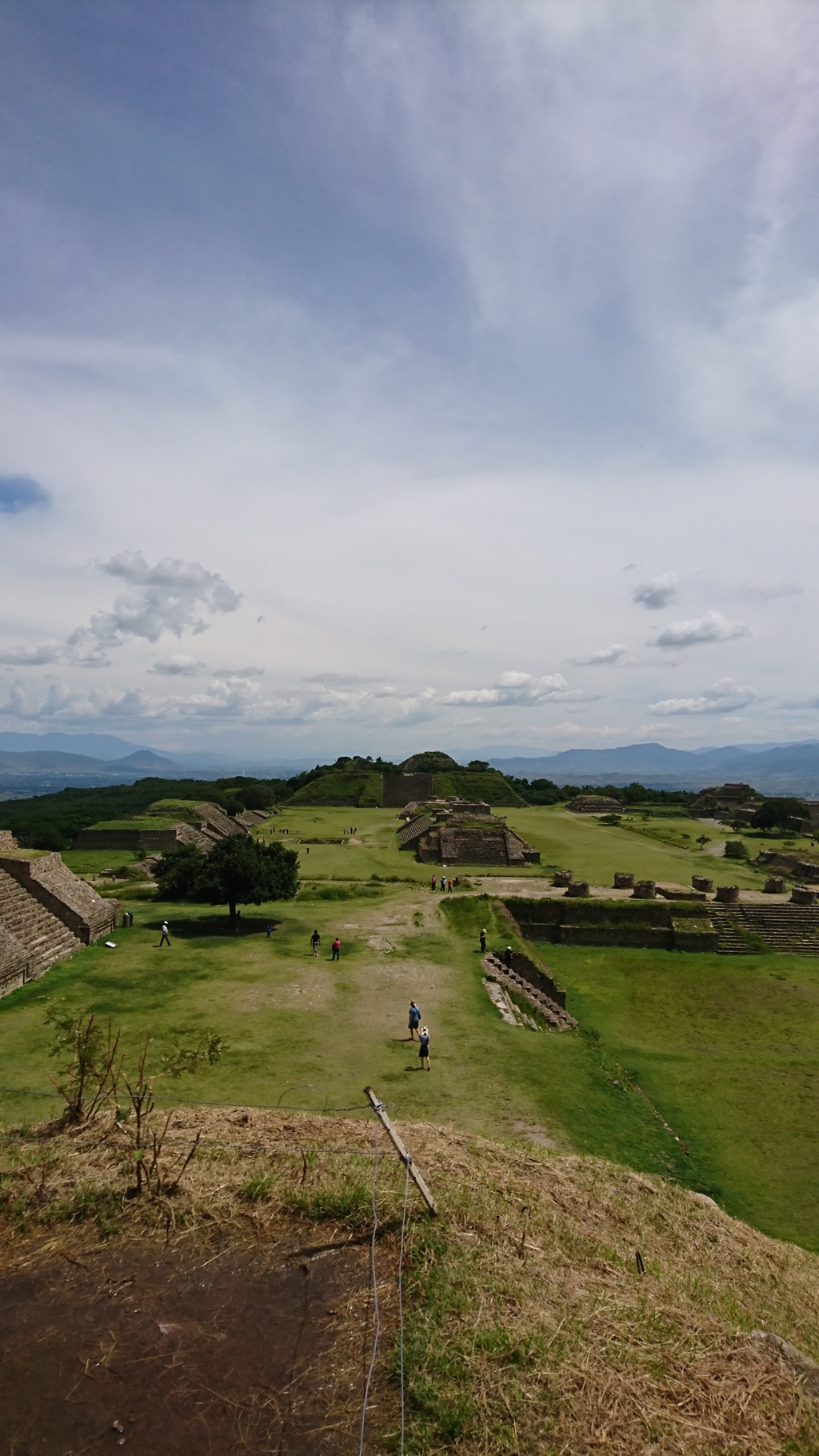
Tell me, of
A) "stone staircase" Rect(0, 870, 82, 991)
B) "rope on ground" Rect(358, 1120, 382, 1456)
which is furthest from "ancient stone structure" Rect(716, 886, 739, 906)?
"rope on ground" Rect(358, 1120, 382, 1456)

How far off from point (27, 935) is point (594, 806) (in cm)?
7967

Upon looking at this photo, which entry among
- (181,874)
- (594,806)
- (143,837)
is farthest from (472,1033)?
(594,806)

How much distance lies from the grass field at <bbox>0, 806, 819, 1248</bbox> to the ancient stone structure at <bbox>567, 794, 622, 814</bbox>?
61.2m

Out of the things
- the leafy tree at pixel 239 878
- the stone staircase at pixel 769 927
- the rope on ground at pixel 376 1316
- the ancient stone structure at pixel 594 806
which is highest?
the leafy tree at pixel 239 878

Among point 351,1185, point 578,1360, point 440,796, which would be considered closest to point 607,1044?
point 351,1185

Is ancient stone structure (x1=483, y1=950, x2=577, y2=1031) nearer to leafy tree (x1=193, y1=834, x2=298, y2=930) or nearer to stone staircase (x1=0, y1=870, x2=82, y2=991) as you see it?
leafy tree (x1=193, y1=834, x2=298, y2=930)

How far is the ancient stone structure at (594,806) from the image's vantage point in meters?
90.4

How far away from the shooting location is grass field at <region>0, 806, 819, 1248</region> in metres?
13.5

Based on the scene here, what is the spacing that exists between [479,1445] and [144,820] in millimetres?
55444

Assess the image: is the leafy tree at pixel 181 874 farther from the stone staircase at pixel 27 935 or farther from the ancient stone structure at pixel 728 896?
the ancient stone structure at pixel 728 896

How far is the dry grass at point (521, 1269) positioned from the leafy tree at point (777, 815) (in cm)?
7121

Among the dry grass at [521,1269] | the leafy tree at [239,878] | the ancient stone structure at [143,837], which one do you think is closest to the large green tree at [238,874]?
the leafy tree at [239,878]

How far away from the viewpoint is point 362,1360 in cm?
611

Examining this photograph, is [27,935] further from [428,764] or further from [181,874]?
[428,764]
